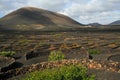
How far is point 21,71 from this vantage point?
925 inches

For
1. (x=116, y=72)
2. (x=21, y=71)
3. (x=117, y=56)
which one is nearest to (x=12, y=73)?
(x=21, y=71)

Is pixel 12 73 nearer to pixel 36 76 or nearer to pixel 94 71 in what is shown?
pixel 94 71

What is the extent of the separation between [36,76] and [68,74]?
156 centimetres

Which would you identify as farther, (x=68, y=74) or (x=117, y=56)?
(x=117, y=56)

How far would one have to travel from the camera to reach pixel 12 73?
2334cm

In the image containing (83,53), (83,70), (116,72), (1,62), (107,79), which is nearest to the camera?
(83,70)

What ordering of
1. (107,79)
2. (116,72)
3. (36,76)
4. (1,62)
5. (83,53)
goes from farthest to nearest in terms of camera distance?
(83,53)
(1,62)
(116,72)
(107,79)
(36,76)

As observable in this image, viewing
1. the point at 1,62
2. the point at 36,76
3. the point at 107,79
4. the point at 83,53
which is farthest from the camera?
the point at 83,53

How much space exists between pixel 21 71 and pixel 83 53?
1875 cm

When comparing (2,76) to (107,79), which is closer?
(107,79)

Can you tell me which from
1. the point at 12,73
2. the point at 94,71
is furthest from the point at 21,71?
the point at 94,71

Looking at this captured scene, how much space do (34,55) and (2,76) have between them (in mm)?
20919

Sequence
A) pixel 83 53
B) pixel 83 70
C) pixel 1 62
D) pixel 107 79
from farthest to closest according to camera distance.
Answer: pixel 83 53
pixel 1 62
pixel 107 79
pixel 83 70

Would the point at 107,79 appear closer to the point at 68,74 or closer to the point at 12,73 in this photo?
the point at 68,74
